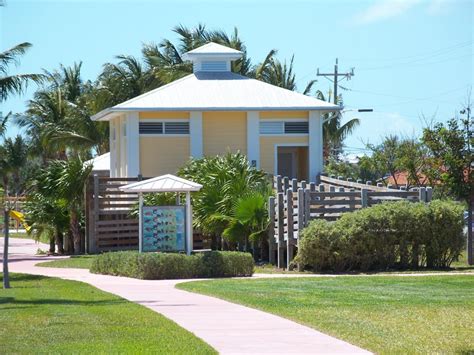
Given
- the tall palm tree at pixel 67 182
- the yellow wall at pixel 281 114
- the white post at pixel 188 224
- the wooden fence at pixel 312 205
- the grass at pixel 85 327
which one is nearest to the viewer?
the grass at pixel 85 327

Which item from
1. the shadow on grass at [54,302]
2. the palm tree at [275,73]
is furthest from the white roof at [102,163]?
the shadow on grass at [54,302]

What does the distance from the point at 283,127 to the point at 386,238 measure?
576 inches

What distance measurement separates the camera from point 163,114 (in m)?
39.4

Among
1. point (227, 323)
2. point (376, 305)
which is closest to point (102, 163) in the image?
point (376, 305)

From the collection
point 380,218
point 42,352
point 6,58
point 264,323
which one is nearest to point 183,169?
point 6,58

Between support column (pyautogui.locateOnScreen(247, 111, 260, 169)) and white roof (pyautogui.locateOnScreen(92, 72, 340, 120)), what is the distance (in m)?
0.56

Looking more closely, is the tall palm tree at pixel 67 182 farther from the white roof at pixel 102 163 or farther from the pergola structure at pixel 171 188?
the white roof at pixel 102 163

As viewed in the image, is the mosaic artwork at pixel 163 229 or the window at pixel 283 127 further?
the window at pixel 283 127

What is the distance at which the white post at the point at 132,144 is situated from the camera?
128 ft

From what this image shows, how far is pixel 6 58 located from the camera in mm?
28844

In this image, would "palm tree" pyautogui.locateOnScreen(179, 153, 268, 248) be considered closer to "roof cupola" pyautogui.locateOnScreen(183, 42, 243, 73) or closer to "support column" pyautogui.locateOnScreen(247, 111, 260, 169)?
"support column" pyautogui.locateOnScreen(247, 111, 260, 169)

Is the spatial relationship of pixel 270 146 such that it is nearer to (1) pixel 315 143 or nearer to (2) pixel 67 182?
(1) pixel 315 143

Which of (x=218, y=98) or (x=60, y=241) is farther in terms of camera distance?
(x=218, y=98)

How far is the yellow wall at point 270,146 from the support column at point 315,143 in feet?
1.03
